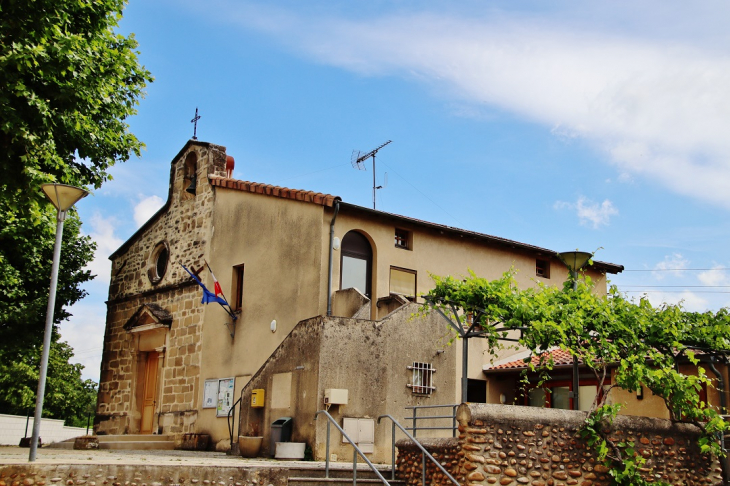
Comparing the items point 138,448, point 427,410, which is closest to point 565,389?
point 427,410

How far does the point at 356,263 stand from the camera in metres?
17.9

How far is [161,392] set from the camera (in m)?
20.7

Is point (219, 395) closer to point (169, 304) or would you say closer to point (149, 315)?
point (169, 304)

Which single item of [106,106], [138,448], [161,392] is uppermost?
[106,106]

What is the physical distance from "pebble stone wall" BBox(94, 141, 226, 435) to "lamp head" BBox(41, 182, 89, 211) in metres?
10.0

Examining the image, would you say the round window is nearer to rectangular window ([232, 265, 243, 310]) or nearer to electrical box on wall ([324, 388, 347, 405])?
rectangular window ([232, 265, 243, 310])

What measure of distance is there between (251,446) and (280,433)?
0.83 meters

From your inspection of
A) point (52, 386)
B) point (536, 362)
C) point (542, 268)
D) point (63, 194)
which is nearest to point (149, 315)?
point (536, 362)

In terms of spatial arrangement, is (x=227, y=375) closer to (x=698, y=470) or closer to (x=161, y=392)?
(x=161, y=392)

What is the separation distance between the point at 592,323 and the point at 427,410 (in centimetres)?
437

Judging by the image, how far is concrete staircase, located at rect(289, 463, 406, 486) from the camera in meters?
10.9

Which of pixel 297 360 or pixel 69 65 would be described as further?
pixel 297 360

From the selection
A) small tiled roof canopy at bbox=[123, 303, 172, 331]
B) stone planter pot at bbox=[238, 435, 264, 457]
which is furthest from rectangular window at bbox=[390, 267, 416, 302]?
small tiled roof canopy at bbox=[123, 303, 172, 331]

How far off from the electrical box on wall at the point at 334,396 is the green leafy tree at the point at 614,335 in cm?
249
